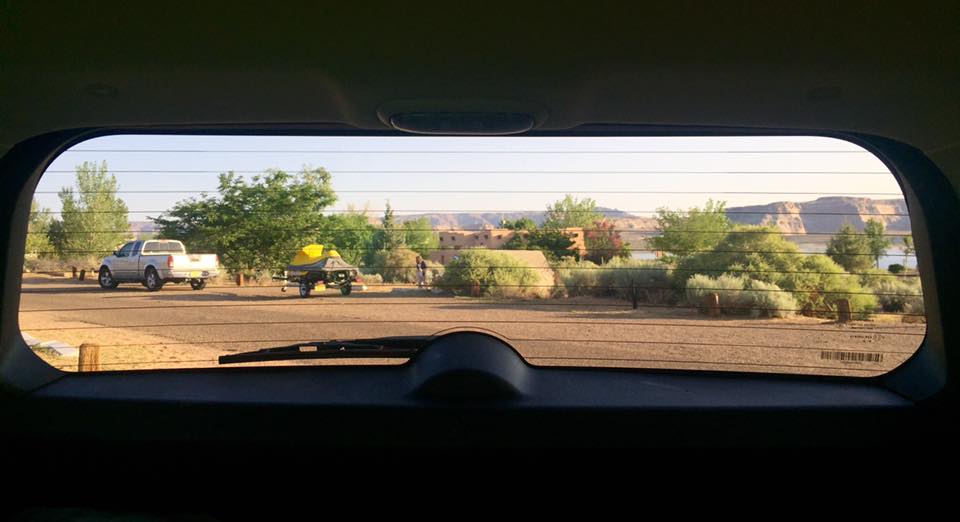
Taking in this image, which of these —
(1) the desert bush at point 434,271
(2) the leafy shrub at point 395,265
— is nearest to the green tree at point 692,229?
(1) the desert bush at point 434,271

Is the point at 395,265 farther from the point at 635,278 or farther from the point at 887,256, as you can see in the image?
the point at 887,256

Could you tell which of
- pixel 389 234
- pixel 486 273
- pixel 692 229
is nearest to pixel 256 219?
pixel 389 234

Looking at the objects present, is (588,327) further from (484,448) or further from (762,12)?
(762,12)

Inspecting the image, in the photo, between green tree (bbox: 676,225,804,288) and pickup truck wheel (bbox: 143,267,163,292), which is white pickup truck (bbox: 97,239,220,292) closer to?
pickup truck wheel (bbox: 143,267,163,292)

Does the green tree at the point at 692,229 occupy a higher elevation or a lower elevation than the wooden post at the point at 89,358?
higher

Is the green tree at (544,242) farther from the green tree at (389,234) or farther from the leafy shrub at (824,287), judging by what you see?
the leafy shrub at (824,287)

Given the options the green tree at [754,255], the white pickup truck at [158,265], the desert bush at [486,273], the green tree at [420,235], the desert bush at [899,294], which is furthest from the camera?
the desert bush at [486,273]

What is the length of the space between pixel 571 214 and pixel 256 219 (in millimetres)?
2074

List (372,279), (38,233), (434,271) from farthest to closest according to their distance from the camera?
(434,271)
(372,279)
(38,233)

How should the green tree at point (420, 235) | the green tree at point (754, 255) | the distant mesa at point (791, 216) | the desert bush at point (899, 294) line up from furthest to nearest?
1. the green tree at point (420, 235)
2. the green tree at point (754, 255)
3. the distant mesa at point (791, 216)
4. the desert bush at point (899, 294)

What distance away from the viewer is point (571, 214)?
3422 mm

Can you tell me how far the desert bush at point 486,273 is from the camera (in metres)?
3.58

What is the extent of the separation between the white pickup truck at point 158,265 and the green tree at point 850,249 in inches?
156

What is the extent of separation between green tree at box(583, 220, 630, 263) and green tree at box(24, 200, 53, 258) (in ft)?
11.1
